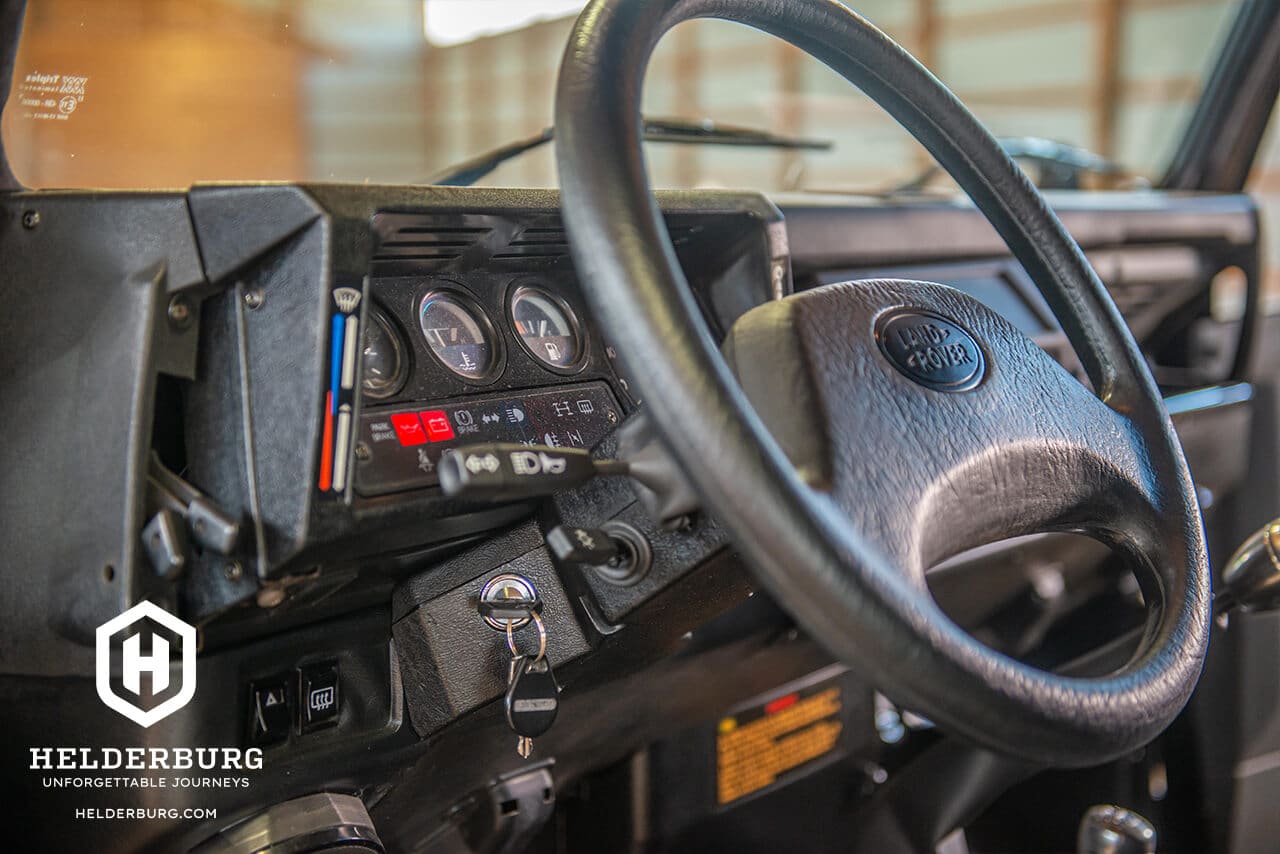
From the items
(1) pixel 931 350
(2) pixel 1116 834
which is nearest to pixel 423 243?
(1) pixel 931 350

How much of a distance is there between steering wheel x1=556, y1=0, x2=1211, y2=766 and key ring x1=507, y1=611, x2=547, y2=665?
12.5 inches

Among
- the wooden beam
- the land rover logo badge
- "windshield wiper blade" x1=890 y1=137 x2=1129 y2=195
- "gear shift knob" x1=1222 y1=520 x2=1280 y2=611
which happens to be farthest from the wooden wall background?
the wooden beam

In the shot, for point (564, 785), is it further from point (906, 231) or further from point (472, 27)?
point (472, 27)

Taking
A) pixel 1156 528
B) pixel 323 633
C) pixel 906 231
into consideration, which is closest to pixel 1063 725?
pixel 1156 528

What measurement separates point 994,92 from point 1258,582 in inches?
225

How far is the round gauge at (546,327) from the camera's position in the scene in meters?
1.03

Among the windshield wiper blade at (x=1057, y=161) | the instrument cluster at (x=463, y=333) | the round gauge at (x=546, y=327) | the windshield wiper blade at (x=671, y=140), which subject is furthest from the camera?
the windshield wiper blade at (x=1057, y=161)

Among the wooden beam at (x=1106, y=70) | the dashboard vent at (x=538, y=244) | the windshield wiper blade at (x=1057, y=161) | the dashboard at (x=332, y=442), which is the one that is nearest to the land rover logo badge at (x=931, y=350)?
the dashboard at (x=332, y=442)

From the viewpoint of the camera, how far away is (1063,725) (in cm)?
63

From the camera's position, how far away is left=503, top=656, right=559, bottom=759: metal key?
0.93 metres

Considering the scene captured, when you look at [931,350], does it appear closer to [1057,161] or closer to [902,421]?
[902,421]

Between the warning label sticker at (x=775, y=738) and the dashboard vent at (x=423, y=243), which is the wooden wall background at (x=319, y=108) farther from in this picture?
the warning label sticker at (x=775, y=738)

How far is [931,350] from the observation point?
82 cm

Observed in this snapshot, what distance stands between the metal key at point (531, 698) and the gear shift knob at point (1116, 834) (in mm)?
903
